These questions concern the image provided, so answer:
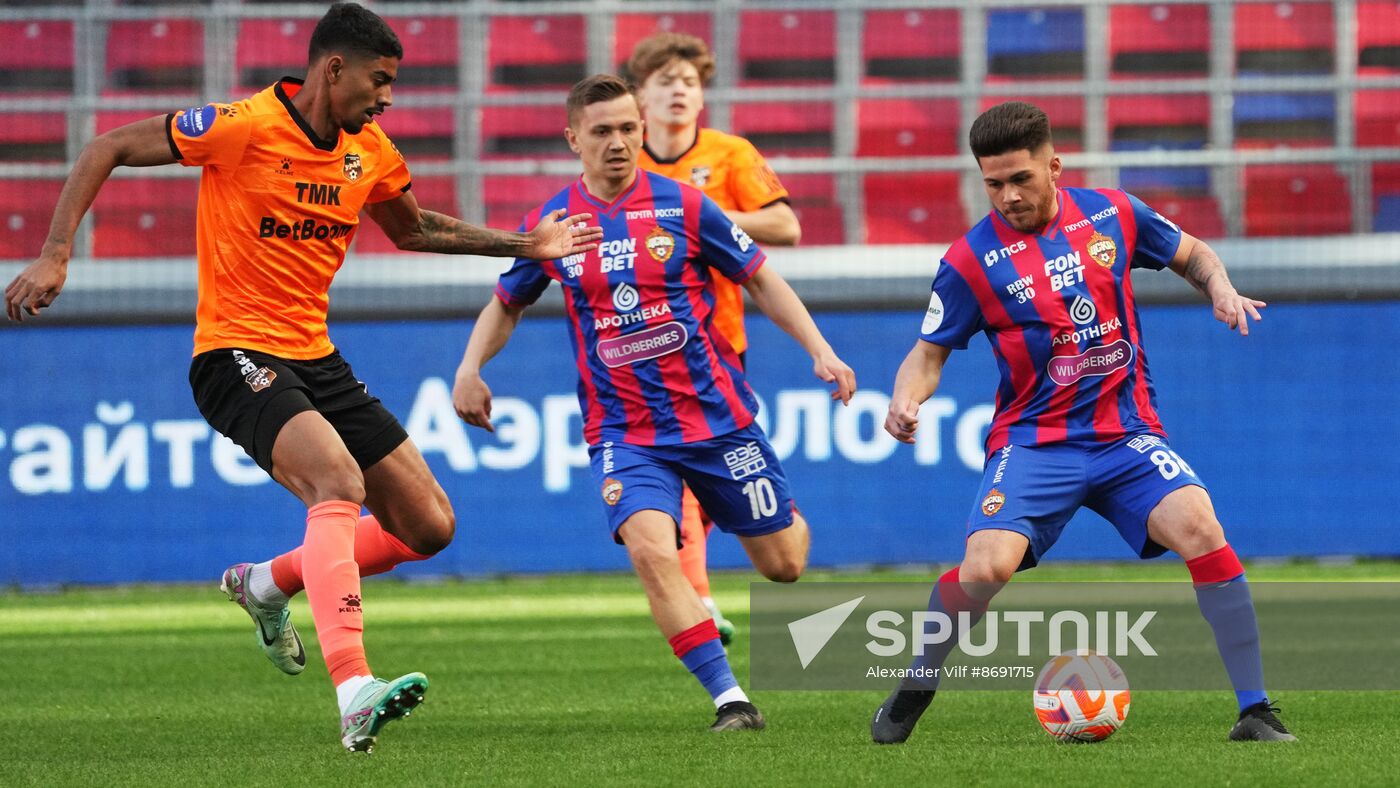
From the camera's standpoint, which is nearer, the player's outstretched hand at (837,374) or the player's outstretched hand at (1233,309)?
the player's outstretched hand at (1233,309)

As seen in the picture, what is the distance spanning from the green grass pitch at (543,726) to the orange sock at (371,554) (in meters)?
0.41

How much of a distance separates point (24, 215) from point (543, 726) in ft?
28.2

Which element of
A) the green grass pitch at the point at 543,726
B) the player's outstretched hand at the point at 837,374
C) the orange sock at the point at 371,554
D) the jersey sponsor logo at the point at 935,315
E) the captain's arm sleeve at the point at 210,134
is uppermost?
the captain's arm sleeve at the point at 210,134

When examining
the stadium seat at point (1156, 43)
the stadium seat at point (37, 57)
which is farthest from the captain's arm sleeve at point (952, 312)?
the stadium seat at point (37, 57)

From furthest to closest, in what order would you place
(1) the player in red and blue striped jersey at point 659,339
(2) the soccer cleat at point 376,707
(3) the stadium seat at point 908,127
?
(3) the stadium seat at point 908,127 < (1) the player in red and blue striped jersey at point 659,339 < (2) the soccer cleat at point 376,707

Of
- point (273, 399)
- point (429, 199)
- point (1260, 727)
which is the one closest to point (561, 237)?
point (273, 399)

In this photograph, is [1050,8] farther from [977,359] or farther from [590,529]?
[590,529]

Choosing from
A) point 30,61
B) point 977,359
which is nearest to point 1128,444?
point 977,359

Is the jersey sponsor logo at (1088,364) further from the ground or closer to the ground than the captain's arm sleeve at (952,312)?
closer to the ground

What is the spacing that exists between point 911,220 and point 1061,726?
26.8 ft

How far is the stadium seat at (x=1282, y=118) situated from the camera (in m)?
13.5

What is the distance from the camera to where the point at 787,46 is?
13.8 metres

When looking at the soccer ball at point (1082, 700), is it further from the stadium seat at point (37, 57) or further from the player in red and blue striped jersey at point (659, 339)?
the stadium seat at point (37, 57)

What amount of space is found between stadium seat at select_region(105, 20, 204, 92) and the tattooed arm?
10074 millimetres
